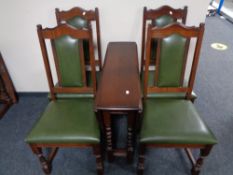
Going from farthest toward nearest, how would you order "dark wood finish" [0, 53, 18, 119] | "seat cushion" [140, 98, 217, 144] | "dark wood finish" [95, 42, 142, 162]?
"dark wood finish" [0, 53, 18, 119]
"seat cushion" [140, 98, 217, 144]
"dark wood finish" [95, 42, 142, 162]

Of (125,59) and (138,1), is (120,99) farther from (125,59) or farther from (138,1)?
(138,1)

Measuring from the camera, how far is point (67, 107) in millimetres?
1410

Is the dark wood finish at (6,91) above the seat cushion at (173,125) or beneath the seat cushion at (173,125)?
beneath

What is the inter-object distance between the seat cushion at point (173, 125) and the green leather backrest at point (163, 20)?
69cm

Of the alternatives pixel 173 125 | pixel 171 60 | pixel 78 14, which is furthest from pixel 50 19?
pixel 173 125

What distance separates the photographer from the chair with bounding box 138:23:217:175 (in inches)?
47.0

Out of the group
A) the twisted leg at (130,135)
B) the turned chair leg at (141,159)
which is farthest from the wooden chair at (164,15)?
the turned chair leg at (141,159)

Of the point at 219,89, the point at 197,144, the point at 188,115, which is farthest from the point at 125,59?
the point at 219,89

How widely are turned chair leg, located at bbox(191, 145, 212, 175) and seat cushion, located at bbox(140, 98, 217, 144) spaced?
86mm

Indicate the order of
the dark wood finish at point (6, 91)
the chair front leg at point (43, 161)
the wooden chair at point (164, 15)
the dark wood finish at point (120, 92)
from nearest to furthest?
the dark wood finish at point (120, 92) → the chair front leg at point (43, 161) → the wooden chair at point (164, 15) → the dark wood finish at point (6, 91)

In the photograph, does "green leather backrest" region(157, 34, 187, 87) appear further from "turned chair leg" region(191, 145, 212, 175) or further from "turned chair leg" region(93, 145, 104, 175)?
"turned chair leg" region(93, 145, 104, 175)

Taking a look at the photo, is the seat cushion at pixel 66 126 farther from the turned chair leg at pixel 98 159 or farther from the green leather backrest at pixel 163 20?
the green leather backrest at pixel 163 20

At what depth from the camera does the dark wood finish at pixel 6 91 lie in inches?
80.6

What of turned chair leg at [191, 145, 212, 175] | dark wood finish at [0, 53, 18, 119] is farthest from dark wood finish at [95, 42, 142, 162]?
dark wood finish at [0, 53, 18, 119]
